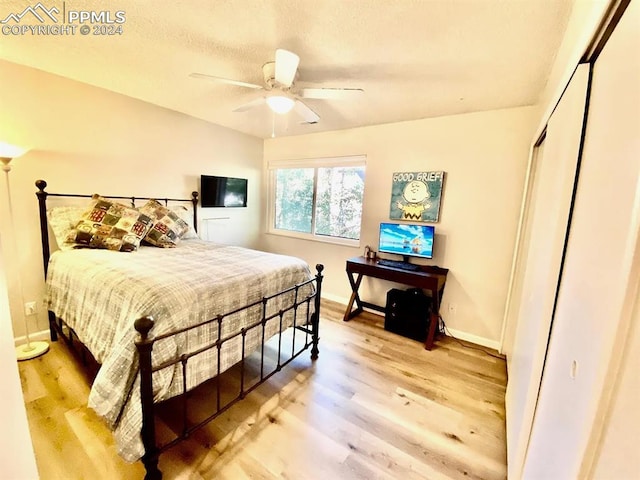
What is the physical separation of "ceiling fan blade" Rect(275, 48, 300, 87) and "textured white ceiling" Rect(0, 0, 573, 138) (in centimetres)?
17

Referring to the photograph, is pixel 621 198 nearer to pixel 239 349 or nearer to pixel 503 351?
pixel 239 349

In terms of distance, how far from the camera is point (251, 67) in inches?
78.8

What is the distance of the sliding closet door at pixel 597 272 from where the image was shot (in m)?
0.56

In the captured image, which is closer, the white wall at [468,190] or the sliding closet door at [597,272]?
the sliding closet door at [597,272]

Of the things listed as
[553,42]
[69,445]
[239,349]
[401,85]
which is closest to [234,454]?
[239,349]

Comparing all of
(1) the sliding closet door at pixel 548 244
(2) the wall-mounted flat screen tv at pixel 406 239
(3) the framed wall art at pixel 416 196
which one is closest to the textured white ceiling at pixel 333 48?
(1) the sliding closet door at pixel 548 244

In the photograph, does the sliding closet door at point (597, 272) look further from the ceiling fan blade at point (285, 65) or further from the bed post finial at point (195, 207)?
the bed post finial at point (195, 207)

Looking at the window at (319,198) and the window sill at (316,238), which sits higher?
the window at (319,198)

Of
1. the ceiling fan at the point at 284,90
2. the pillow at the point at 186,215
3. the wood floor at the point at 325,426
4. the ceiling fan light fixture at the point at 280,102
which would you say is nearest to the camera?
the wood floor at the point at 325,426

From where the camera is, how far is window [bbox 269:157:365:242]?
3.55 m

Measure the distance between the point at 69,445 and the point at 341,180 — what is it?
3306 millimetres

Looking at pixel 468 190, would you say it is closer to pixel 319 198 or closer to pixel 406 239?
pixel 406 239

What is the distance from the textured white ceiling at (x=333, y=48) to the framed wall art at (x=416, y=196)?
67 cm

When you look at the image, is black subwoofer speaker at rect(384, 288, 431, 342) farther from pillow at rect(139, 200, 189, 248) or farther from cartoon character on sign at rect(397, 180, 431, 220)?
pillow at rect(139, 200, 189, 248)
